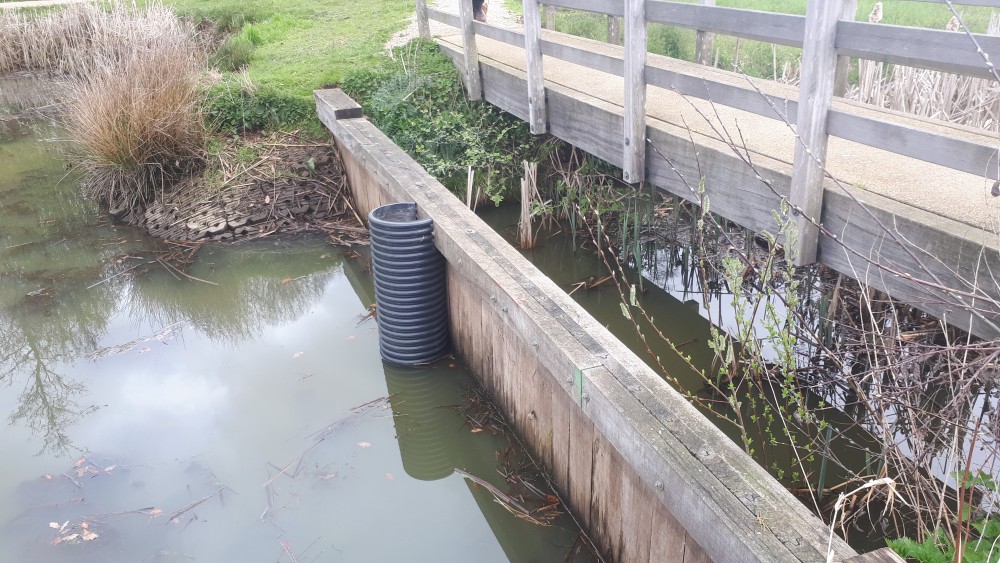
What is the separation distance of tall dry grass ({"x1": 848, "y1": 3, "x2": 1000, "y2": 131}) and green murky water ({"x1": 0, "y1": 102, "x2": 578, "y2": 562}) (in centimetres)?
344

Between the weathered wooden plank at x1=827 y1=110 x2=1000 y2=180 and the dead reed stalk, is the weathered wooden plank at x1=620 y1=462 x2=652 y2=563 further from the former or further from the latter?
the dead reed stalk

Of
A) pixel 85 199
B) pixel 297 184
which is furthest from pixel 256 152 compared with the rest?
pixel 85 199

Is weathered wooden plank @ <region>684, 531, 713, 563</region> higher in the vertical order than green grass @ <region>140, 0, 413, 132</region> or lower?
lower

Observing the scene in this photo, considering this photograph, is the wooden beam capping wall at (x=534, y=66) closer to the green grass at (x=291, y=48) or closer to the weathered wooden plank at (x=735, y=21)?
the weathered wooden plank at (x=735, y=21)

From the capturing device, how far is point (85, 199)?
839cm

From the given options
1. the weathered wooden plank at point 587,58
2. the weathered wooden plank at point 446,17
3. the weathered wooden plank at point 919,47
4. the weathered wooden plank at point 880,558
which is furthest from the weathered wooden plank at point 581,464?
the weathered wooden plank at point 446,17

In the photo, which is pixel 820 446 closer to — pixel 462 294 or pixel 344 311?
pixel 462 294

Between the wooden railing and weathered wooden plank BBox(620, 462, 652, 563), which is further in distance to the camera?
weathered wooden plank BBox(620, 462, 652, 563)

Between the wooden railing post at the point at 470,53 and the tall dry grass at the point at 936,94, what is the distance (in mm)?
3253

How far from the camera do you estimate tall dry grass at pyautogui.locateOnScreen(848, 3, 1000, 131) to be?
4.95 metres

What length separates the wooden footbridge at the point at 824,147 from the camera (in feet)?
9.03

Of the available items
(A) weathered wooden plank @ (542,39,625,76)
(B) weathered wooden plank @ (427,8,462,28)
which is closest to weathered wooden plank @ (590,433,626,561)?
(A) weathered wooden plank @ (542,39,625,76)

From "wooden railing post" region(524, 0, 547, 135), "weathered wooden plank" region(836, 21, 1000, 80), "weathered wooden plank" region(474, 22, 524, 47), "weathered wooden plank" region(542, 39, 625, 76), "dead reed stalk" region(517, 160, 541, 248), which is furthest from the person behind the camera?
"dead reed stalk" region(517, 160, 541, 248)

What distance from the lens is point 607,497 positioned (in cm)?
323
